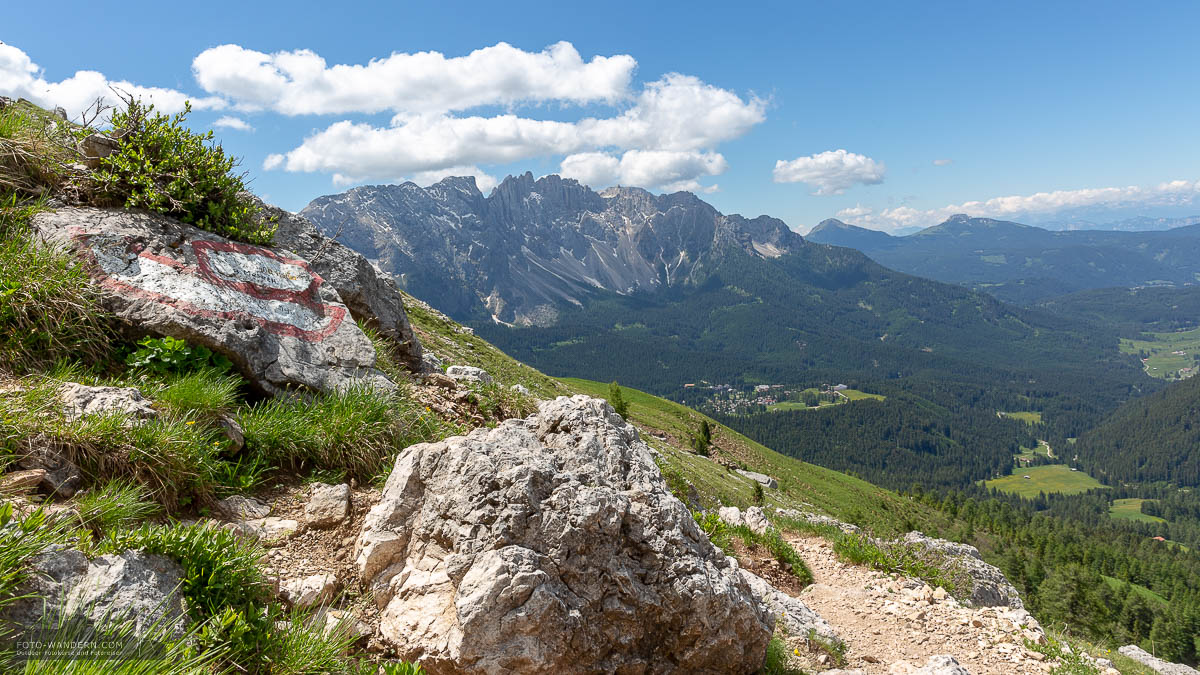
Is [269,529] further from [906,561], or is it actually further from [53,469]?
[906,561]

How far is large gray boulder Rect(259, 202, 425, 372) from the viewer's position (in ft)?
35.2

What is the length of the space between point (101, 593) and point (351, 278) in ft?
27.4

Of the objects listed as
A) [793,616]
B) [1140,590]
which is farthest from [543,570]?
[1140,590]

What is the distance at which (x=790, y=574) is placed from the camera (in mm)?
11555

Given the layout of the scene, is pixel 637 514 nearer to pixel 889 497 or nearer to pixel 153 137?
Answer: pixel 153 137

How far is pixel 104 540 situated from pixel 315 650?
170 cm

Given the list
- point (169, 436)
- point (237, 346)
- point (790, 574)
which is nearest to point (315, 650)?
point (169, 436)

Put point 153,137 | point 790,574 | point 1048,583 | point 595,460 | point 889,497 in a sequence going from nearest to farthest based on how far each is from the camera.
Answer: point 595,460 < point 153,137 < point 790,574 < point 1048,583 < point 889,497

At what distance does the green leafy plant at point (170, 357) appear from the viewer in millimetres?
6602

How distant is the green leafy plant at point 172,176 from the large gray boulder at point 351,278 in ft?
3.29

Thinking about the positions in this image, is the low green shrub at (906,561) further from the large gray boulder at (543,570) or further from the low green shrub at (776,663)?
the large gray boulder at (543,570)

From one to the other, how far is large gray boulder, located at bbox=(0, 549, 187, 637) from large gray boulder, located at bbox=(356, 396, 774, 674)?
1.66 m

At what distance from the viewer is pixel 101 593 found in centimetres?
349

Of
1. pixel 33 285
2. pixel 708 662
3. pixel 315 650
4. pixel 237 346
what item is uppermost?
pixel 33 285
